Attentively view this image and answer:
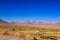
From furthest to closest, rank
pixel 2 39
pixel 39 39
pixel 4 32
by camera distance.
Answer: pixel 39 39 → pixel 4 32 → pixel 2 39

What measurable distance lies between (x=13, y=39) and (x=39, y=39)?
18.9 ft

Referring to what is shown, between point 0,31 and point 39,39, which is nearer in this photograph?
point 0,31

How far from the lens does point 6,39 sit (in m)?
16.4

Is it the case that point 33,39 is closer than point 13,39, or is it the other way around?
point 13,39

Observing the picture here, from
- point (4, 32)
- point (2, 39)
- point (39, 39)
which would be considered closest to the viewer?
point (2, 39)

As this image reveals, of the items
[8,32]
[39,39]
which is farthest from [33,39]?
[8,32]

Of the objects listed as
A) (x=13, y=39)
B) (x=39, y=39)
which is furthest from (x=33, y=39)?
(x=13, y=39)

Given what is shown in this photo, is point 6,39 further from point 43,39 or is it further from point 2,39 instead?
point 43,39

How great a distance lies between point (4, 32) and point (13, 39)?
11.5 ft

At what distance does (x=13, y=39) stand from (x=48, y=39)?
7.48 meters

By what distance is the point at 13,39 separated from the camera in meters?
16.9

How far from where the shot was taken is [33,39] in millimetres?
20750

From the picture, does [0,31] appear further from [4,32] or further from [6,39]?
[6,39]

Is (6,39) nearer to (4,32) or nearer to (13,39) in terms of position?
(13,39)
